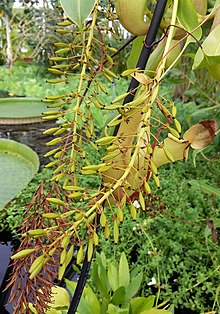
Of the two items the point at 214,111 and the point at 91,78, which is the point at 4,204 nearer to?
the point at 214,111

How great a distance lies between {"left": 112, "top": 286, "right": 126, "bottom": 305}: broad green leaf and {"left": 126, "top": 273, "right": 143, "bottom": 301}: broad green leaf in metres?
0.04

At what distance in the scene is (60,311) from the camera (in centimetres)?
79

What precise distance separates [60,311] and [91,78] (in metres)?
0.60

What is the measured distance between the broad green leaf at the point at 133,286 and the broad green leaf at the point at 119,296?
0.04 metres

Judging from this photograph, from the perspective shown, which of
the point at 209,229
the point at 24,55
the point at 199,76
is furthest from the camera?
the point at 24,55

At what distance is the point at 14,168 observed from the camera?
79.3 inches

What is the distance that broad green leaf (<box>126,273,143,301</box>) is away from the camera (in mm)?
931

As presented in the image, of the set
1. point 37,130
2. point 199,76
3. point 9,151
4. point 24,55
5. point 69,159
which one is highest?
point 69,159

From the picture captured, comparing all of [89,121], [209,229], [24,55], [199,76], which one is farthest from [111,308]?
[24,55]

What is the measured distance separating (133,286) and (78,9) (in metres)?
0.78

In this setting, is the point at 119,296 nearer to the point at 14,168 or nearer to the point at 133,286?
the point at 133,286

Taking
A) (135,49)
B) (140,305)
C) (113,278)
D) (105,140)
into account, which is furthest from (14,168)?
(105,140)

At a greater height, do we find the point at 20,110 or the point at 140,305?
the point at 140,305

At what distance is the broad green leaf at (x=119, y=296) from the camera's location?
872 mm
